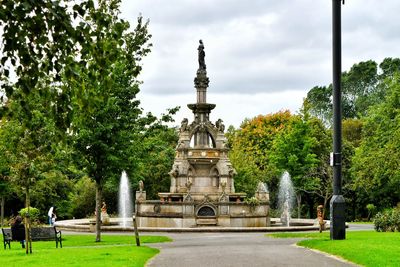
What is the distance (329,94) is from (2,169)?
208ft

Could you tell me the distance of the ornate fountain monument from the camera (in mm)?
37344

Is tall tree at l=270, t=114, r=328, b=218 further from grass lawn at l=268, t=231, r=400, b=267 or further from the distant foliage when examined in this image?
grass lawn at l=268, t=231, r=400, b=267

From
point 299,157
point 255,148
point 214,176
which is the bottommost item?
point 214,176

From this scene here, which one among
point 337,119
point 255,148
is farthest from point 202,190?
point 255,148

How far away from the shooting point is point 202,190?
40406 millimetres

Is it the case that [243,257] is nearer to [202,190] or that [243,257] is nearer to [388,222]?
[388,222]

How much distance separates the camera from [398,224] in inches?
1172

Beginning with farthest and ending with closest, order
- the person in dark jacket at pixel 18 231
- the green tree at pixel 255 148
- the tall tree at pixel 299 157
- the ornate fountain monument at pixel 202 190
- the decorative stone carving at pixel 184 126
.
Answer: the tall tree at pixel 299 157 → the green tree at pixel 255 148 → the decorative stone carving at pixel 184 126 → the ornate fountain monument at pixel 202 190 → the person in dark jacket at pixel 18 231

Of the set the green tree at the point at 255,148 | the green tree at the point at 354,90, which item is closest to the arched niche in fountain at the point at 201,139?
the green tree at the point at 255,148

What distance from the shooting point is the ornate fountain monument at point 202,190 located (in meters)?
37.3

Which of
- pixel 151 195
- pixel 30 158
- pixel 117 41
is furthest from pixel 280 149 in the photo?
pixel 117 41

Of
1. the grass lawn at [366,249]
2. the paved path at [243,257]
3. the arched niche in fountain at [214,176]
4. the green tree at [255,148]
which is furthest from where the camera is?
the green tree at [255,148]

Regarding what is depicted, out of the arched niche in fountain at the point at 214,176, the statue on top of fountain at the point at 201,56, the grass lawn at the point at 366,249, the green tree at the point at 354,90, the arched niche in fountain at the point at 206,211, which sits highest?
the green tree at the point at 354,90

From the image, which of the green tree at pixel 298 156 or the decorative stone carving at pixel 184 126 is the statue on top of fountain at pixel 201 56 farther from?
the green tree at pixel 298 156
